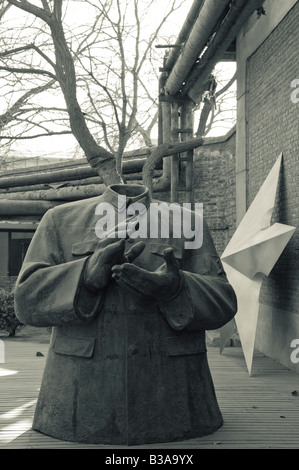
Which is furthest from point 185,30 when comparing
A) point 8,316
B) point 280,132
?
point 8,316

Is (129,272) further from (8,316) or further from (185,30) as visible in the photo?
(8,316)

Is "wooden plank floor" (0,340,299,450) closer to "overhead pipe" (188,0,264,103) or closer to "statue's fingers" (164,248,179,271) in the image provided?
"statue's fingers" (164,248,179,271)

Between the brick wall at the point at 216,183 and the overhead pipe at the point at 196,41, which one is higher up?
the overhead pipe at the point at 196,41

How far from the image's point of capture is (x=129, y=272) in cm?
370

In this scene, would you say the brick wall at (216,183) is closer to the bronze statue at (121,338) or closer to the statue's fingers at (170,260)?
the bronze statue at (121,338)

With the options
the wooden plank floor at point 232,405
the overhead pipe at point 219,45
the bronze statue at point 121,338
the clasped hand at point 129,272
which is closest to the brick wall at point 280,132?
the overhead pipe at point 219,45

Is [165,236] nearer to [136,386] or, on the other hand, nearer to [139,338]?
[139,338]

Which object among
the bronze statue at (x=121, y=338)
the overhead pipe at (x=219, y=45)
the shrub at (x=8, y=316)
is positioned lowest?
the shrub at (x=8, y=316)

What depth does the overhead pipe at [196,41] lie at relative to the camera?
356 inches

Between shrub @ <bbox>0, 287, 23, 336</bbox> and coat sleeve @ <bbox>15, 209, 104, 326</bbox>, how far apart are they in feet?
27.1

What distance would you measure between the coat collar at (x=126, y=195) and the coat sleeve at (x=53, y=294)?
0.52m

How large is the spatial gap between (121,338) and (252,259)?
4.34m

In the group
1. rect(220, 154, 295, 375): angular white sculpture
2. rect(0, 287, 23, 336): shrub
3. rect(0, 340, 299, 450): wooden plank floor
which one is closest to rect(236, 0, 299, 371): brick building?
rect(220, 154, 295, 375): angular white sculpture

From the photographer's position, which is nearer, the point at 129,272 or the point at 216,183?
the point at 129,272
